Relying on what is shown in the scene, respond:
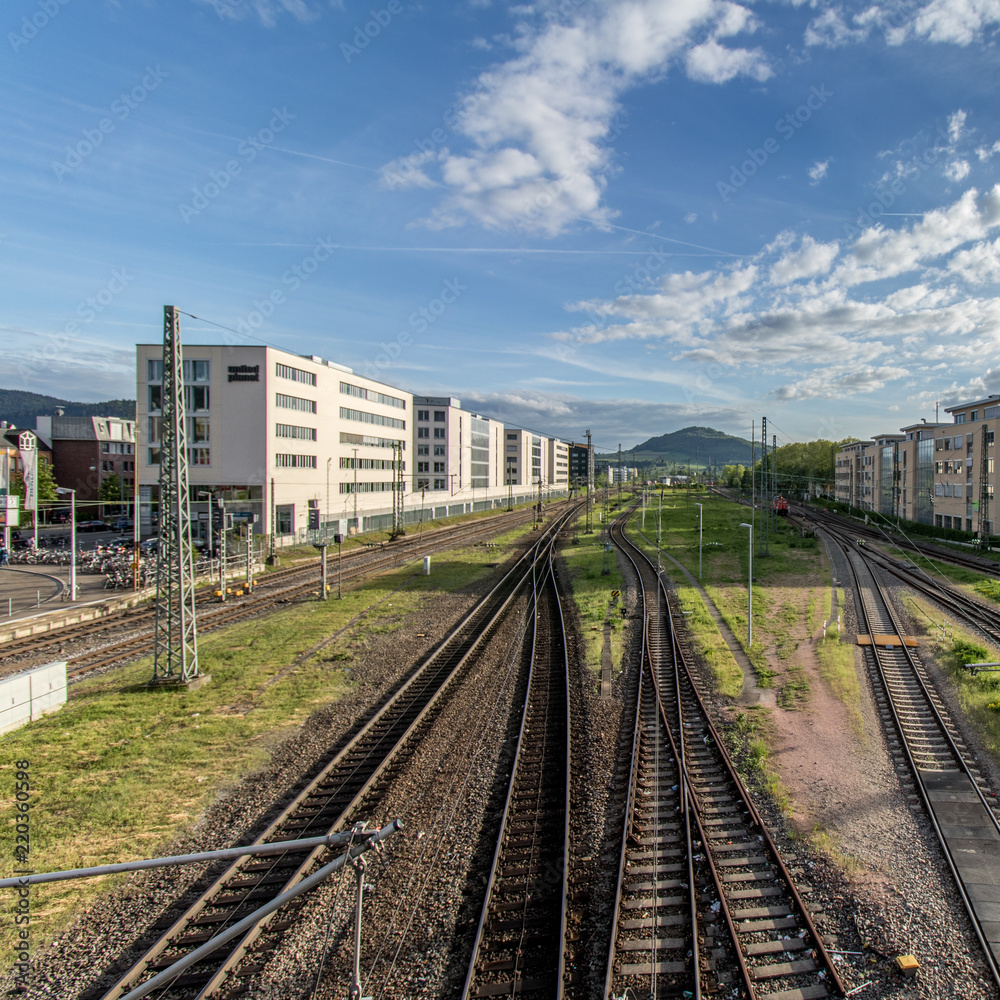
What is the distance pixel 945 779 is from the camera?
1255 centimetres

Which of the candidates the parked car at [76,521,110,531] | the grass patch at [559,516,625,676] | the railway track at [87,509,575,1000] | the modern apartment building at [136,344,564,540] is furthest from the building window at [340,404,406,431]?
the railway track at [87,509,575,1000]

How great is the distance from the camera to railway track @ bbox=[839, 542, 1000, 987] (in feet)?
29.9

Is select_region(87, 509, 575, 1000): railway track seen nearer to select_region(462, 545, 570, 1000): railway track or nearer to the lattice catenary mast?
select_region(462, 545, 570, 1000): railway track

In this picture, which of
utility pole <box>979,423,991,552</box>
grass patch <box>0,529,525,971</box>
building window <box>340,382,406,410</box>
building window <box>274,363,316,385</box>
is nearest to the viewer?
grass patch <box>0,529,525,971</box>

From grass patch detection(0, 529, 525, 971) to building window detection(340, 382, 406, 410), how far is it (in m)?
40.8

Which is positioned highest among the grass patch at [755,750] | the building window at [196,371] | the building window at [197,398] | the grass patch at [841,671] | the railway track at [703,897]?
the building window at [196,371]

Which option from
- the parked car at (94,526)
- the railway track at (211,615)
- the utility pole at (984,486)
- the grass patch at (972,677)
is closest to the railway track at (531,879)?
the grass patch at (972,677)

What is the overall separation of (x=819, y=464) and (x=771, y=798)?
5513 inches

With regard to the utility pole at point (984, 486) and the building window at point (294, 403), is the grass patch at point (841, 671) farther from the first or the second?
the building window at point (294, 403)

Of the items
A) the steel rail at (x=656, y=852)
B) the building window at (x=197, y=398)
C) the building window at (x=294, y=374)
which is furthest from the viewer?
the building window at (x=294, y=374)

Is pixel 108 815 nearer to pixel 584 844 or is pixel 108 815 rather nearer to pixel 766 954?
pixel 584 844

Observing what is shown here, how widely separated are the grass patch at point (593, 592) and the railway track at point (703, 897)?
7144 millimetres

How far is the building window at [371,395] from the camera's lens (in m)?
60.8

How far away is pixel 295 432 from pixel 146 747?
133ft
